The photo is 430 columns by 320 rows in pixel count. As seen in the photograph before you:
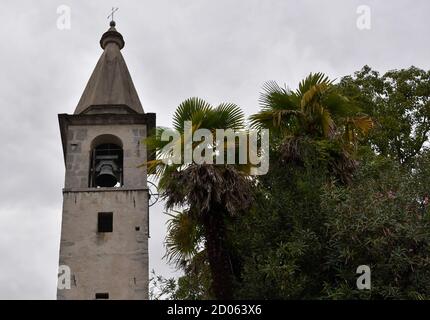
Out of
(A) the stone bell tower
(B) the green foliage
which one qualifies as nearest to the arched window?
(A) the stone bell tower

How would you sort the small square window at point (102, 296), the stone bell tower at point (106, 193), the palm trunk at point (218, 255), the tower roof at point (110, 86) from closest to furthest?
the palm trunk at point (218, 255) < the small square window at point (102, 296) < the stone bell tower at point (106, 193) < the tower roof at point (110, 86)

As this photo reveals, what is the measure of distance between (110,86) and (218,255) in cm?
1034

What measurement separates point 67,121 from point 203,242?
7506 millimetres

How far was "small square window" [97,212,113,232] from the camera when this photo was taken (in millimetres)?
21531

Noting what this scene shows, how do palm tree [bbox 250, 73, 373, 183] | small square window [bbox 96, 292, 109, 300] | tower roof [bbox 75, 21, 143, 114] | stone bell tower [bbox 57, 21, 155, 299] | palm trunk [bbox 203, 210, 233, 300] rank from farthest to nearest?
1. tower roof [bbox 75, 21, 143, 114]
2. stone bell tower [bbox 57, 21, 155, 299]
3. small square window [bbox 96, 292, 109, 300]
4. palm tree [bbox 250, 73, 373, 183]
5. palm trunk [bbox 203, 210, 233, 300]

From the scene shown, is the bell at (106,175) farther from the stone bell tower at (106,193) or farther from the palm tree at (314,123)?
the palm tree at (314,123)

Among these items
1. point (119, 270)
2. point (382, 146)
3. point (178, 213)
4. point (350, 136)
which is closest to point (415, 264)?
point (350, 136)

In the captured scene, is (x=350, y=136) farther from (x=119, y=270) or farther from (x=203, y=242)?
(x=119, y=270)

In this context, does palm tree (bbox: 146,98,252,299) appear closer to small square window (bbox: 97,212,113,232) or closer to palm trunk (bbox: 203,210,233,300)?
palm trunk (bbox: 203,210,233,300)

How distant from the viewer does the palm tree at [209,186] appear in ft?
51.7

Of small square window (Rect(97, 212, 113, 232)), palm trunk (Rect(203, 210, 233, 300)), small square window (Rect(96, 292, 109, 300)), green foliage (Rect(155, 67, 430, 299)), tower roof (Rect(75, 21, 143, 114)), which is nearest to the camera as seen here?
green foliage (Rect(155, 67, 430, 299))

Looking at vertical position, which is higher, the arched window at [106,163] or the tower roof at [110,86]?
the tower roof at [110,86]

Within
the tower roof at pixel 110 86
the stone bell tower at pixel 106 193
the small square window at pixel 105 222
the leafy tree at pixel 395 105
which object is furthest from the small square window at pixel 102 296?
the leafy tree at pixel 395 105

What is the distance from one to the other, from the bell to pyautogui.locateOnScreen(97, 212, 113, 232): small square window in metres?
1.37
